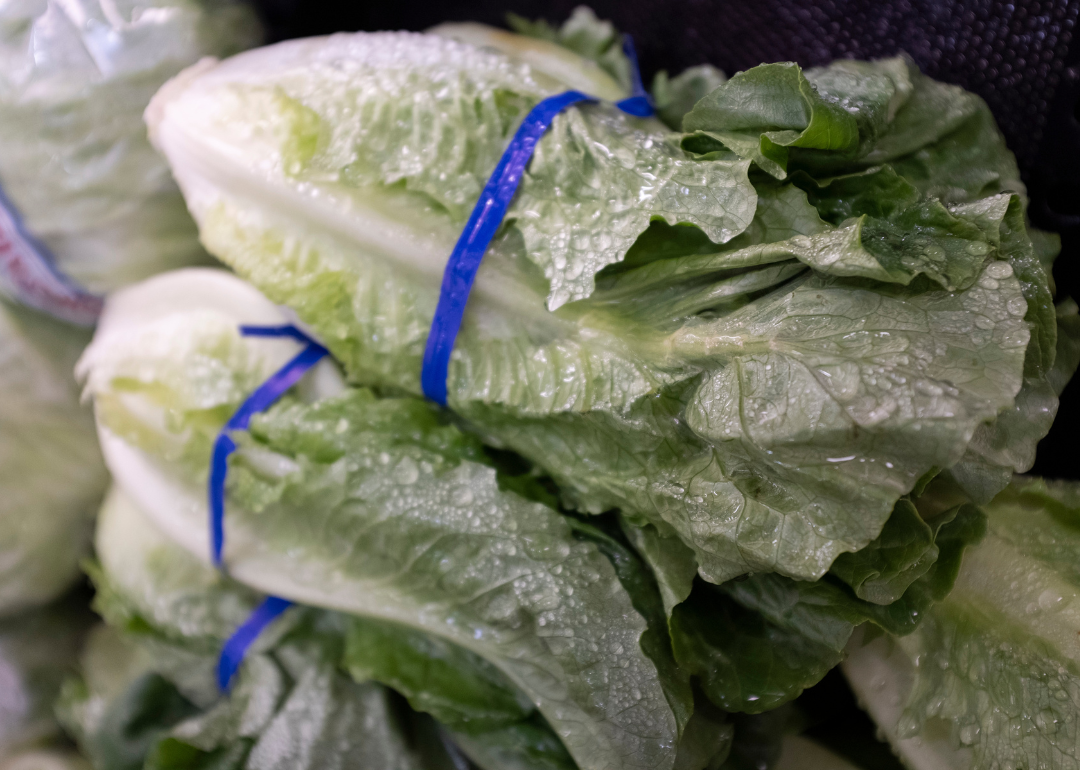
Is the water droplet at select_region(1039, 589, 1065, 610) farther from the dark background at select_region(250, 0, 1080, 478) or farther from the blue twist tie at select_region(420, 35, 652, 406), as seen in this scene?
the blue twist tie at select_region(420, 35, 652, 406)

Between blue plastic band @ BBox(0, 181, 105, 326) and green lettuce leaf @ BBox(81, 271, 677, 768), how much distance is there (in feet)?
1.33

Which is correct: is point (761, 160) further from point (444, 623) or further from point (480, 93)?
point (444, 623)

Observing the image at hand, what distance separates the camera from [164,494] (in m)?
1.12

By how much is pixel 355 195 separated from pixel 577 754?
0.78m

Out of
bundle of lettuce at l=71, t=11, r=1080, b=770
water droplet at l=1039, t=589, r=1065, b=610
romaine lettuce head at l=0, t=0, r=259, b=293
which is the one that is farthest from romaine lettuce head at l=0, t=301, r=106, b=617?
water droplet at l=1039, t=589, r=1065, b=610

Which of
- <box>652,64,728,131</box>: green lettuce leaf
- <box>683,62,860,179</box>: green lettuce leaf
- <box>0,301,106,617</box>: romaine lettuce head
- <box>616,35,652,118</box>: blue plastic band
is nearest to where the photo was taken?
<box>683,62,860,179</box>: green lettuce leaf

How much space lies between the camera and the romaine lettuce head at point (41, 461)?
53.7 inches

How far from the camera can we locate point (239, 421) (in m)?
1.04

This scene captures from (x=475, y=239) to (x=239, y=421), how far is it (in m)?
0.46

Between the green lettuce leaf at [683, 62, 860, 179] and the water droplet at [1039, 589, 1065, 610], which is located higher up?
the green lettuce leaf at [683, 62, 860, 179]

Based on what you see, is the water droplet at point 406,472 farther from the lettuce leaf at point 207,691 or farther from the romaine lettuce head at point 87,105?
the romaine lettuce head at point 87,105

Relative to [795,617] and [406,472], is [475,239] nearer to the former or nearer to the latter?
[406,472]

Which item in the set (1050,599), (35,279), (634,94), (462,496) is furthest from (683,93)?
(35,279)

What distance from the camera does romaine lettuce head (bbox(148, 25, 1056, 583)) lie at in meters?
0.67
